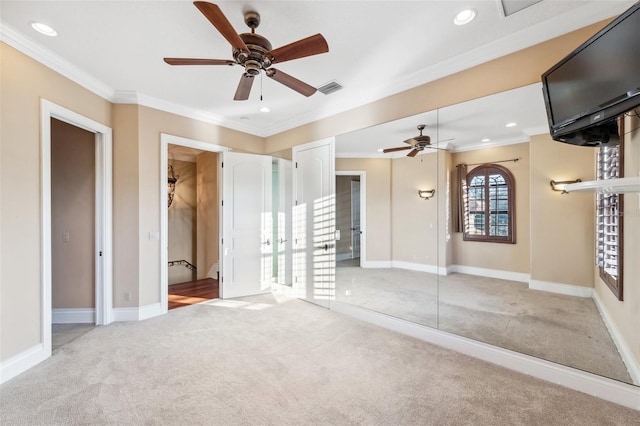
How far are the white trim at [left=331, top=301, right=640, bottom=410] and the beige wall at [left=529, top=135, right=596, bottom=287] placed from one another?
69cm

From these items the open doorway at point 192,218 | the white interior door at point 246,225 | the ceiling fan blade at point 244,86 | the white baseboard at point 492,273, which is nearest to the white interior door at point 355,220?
the white baseboard at point 492,273

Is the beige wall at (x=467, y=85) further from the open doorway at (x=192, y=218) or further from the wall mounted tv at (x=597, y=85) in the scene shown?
the open doorway at (x=192, y=218)

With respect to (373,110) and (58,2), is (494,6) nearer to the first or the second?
(373,110)

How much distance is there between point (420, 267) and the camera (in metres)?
3.28

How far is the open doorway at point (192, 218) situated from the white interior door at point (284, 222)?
1601 millimetres

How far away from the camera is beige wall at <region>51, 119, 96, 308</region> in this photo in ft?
11.9

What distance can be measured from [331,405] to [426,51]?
3103 millimetres

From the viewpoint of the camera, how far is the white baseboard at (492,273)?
2.62m

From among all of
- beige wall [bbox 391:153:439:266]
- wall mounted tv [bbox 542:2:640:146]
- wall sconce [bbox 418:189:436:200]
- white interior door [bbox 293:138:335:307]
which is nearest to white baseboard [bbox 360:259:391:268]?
beige wall [bbox 391:153:439:266]

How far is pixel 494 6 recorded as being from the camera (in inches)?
83.3

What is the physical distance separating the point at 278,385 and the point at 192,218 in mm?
5037

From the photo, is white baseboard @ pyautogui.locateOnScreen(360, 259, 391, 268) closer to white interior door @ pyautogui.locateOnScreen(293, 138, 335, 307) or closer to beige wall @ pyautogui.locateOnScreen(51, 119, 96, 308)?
white interior door @ pyautogui.locateOnScreen(293, 138, 335, 307)

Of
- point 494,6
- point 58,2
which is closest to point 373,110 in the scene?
point 494,6

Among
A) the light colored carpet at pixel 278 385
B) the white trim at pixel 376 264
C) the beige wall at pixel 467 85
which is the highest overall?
the beige wall at pixel 467 85
